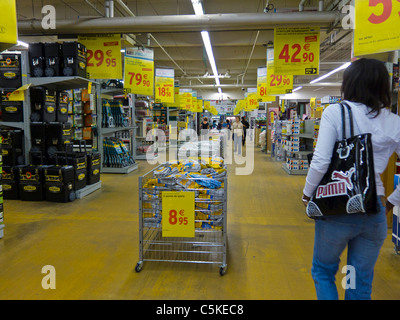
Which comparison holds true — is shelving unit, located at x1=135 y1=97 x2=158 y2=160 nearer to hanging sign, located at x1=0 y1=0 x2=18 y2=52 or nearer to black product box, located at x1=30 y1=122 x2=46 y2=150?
black product box, located at x1=30 y1=122 x2=46 y2=150

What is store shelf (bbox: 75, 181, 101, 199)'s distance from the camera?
596 centimetres

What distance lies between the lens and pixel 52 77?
577 cm

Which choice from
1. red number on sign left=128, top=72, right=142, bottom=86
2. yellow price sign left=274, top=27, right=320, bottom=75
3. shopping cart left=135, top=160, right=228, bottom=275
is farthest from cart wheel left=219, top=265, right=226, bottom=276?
red number on sign left=128, top=72, right=142, bottom=86

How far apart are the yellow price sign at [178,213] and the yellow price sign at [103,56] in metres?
4.80

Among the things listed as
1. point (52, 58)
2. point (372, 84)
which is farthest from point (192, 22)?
point (372, 84)

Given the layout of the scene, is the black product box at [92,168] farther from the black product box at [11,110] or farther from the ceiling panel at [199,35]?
the ceiling panel at [199,35]

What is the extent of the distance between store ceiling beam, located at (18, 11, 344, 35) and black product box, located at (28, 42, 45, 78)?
1483 mm

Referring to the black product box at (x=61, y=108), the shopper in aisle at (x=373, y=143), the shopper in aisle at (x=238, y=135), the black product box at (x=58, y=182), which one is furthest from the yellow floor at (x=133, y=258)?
the shopper in aisle at (x=238, y=135)

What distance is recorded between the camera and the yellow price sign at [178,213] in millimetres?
3014

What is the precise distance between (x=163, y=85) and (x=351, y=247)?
1034 centimetres

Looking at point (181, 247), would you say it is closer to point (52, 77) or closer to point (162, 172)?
point (162, 172)

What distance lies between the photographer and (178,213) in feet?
9.96

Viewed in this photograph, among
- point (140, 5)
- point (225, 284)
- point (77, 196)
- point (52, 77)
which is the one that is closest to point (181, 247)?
point (225, 284)
